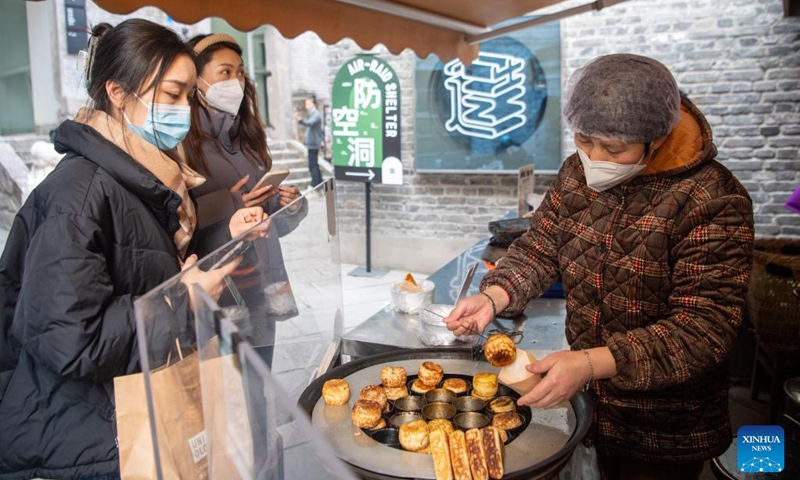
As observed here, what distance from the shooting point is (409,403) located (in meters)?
1.60

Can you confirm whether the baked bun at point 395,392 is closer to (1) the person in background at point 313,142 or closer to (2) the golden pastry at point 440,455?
(2) the golden pastry at point 440,455

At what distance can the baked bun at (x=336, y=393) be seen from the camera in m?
1.56

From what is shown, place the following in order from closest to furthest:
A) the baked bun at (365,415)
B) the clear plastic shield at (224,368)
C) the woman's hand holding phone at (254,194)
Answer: the clear plastic shield at (224,368), the baked bun at (365,415), the woman's hand holding phone at (254,194)

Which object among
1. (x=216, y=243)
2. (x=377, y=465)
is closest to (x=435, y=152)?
(x=216, y=243)

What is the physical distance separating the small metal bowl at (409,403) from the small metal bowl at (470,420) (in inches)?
3.9

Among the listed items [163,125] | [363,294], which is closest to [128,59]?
[163,125]

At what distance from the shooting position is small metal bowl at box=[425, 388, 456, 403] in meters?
1.61

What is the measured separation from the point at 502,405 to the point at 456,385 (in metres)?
0.14

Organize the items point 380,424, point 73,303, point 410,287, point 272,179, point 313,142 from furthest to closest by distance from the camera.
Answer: point 313,142 → point 410,287 → point 272,179 → point 380,424 → point 73,303

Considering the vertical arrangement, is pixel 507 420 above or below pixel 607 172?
below

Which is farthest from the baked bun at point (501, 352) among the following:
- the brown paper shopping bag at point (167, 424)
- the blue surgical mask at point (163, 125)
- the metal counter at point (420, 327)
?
the blue surgical mask at point (163, 125)

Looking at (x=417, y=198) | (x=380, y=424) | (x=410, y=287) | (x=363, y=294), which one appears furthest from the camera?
(x=417, y=198)

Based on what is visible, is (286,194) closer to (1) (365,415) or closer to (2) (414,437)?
(1) (365,415)

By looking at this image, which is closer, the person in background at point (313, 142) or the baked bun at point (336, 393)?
the baked bun at point (336, 393)
